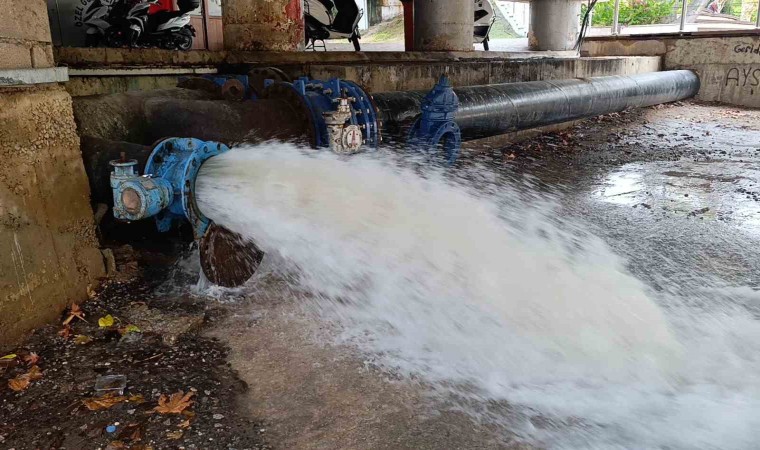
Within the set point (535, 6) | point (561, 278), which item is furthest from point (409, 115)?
point (535, 6)

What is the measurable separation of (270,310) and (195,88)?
253 cm

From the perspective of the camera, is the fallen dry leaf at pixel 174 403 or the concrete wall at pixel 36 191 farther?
the concrete wall at pixel 36 191

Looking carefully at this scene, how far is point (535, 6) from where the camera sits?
15328 mm

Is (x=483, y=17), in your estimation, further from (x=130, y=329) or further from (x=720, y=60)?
(x=130, y=329)

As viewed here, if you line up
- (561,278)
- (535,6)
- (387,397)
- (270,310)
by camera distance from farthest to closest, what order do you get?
(535,6)
(561,278)
(270,310)
(387,397)

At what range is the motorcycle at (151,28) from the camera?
9.76 m

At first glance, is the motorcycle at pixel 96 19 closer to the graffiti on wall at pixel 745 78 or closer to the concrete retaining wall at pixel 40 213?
the concrete retaining wall at pixel 40 213

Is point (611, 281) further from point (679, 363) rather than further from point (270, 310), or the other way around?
point (270, 310)

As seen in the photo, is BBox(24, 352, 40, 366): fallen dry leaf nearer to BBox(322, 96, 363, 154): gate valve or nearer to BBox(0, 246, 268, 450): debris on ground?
BBox(0, 246, 268, 450): debris on ground

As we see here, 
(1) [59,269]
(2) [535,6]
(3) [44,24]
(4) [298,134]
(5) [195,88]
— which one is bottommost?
(1) [59,269]

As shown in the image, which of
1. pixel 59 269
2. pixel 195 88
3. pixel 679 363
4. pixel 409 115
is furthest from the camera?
pixel 409 115

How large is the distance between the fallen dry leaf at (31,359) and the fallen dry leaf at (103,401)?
47 centimetres

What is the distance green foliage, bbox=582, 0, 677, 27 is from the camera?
26.5m

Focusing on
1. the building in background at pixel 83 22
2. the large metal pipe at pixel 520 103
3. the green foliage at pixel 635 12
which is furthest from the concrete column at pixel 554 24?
the green foliage at pixel 635 12
